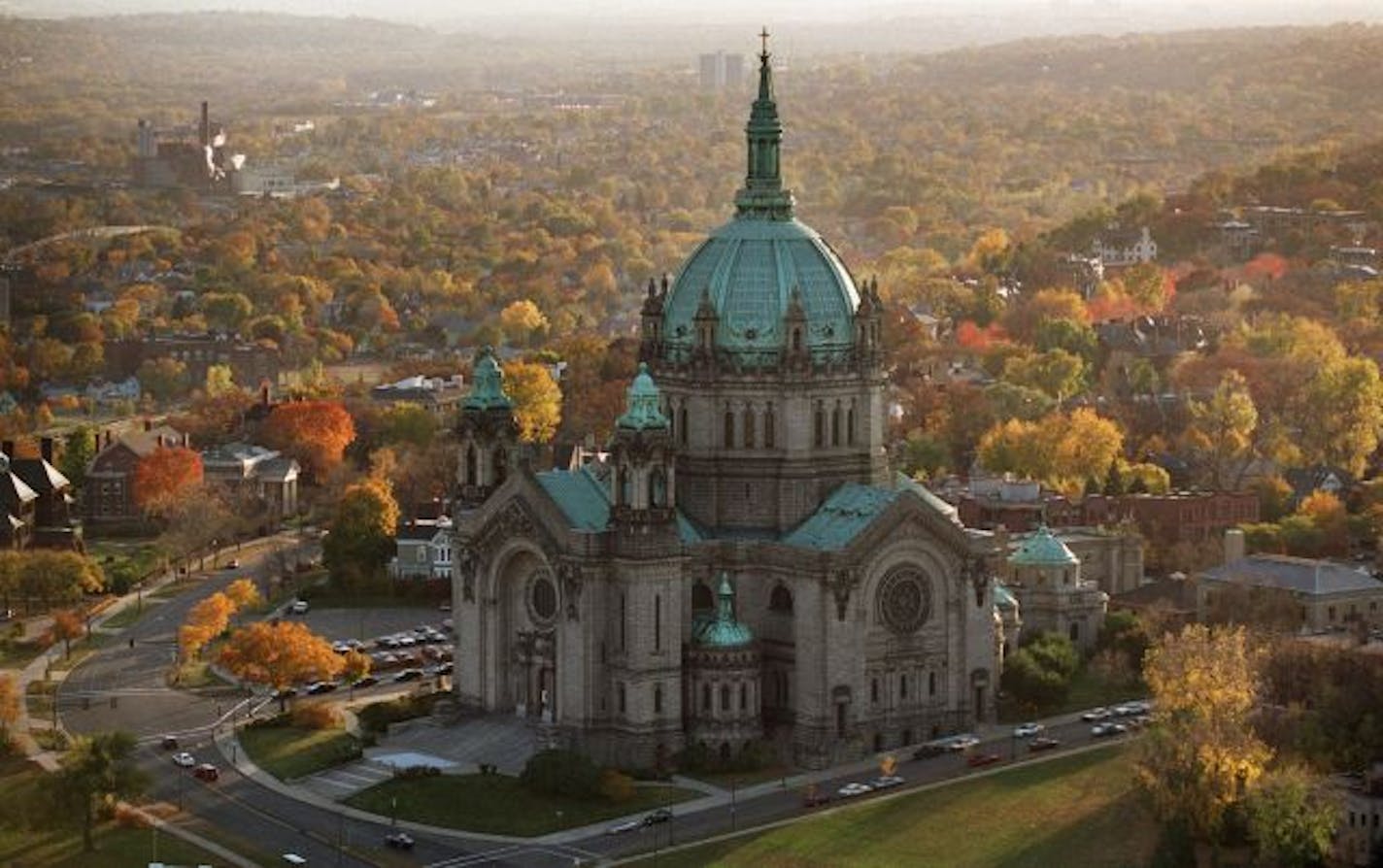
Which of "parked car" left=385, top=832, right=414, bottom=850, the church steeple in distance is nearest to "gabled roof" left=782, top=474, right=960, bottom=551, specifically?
the church steeple in distance

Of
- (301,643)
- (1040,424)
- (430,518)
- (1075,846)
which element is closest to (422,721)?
(301,643)

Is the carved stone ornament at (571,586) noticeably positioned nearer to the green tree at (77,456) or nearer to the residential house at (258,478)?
the residential house at (258,478)

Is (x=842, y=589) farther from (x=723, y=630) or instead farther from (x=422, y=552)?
(x=422, y=552)

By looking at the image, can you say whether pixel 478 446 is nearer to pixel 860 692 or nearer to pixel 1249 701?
pixel 860 692

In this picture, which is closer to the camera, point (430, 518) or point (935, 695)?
point (935, 695)

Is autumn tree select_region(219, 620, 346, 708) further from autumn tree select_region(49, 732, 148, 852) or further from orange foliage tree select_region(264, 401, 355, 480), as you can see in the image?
orange foliage tree select_region(264, 401, 355, 480)

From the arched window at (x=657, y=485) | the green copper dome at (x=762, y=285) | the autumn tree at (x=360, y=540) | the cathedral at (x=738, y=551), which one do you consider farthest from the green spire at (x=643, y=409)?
the autumn tree at (x=360, y=540)
